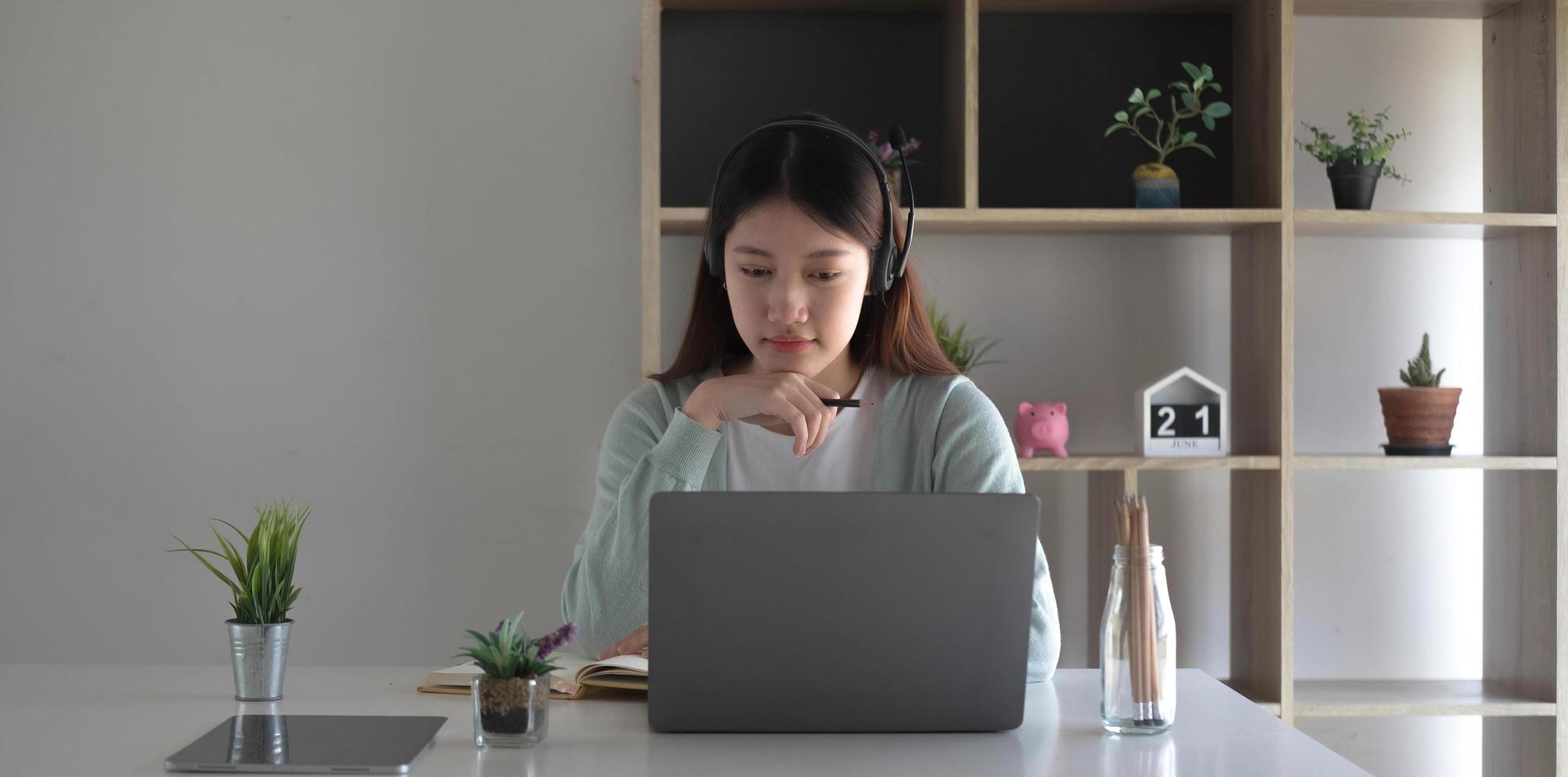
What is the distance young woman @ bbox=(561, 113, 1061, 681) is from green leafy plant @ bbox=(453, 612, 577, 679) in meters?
0.29

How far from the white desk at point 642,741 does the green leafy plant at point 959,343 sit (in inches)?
46.5

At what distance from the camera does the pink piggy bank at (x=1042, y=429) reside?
91.7 inches

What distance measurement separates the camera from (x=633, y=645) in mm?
1295

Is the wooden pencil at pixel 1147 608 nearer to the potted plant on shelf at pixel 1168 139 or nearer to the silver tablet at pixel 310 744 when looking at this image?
the silver tablet at pixel 310 744

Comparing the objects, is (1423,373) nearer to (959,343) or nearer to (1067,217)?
(1067,217)

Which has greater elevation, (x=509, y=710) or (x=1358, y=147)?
(x=1358, y=147)

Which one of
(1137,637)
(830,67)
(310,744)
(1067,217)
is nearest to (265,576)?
(310,744)

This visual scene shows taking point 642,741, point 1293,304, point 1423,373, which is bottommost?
point 642,741

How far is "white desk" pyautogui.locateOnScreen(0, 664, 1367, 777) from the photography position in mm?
935

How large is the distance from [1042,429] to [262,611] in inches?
58.5

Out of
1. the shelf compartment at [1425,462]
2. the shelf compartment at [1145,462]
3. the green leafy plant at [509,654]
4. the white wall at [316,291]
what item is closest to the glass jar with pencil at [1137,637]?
the green leafy plant at [509,654]

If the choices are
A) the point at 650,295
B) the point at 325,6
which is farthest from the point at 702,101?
the point at 325,6

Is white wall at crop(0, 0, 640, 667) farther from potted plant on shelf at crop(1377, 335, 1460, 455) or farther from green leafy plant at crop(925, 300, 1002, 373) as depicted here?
potted plant on shelf at crop(1377, 335, 1460, 455)

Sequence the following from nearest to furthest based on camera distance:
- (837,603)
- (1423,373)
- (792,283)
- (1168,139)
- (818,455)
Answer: (837,603) → (792,283) → (818,455) → (1423,373) → (1168,139)
